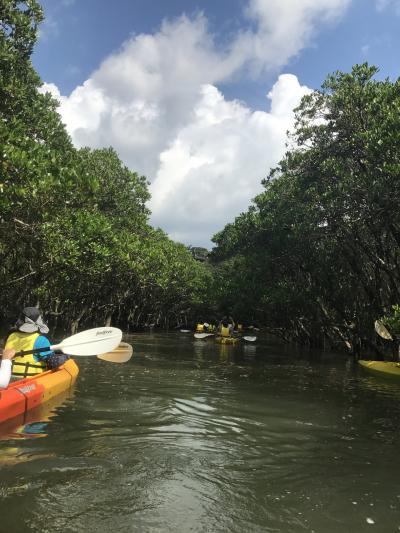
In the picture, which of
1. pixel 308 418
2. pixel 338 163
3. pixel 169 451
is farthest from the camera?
pixel 338 163

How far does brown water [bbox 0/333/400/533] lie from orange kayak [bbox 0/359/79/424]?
323mm

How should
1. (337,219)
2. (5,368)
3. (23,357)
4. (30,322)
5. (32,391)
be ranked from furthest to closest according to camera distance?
(337,219), (23,357), (30,322), (32,391), (5,368)

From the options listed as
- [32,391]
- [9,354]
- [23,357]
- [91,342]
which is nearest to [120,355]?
[91,342]

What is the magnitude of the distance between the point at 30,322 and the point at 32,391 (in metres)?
1.11

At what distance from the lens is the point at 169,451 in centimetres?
548

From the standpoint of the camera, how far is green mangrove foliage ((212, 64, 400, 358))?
42.8ft

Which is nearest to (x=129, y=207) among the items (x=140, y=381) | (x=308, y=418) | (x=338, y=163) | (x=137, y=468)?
(x=338, y=163)

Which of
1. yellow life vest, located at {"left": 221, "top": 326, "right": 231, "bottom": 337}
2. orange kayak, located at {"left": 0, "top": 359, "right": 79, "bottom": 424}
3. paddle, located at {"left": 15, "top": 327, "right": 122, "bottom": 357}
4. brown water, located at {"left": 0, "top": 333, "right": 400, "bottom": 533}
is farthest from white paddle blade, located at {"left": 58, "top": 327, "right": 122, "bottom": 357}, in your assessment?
yellow life vest, located at {"left": 221, "top": 326, "right": 231, "bottom": 337}

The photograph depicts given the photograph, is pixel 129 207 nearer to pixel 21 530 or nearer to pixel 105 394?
pixel 105 394

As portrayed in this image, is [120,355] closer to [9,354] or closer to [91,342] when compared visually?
[91,342]

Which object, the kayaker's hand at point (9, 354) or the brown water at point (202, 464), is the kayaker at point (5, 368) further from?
the brown water at point (202, 464)

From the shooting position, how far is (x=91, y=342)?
908cm

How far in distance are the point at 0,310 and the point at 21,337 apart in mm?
A: 16579

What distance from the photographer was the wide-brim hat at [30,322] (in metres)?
7.08
